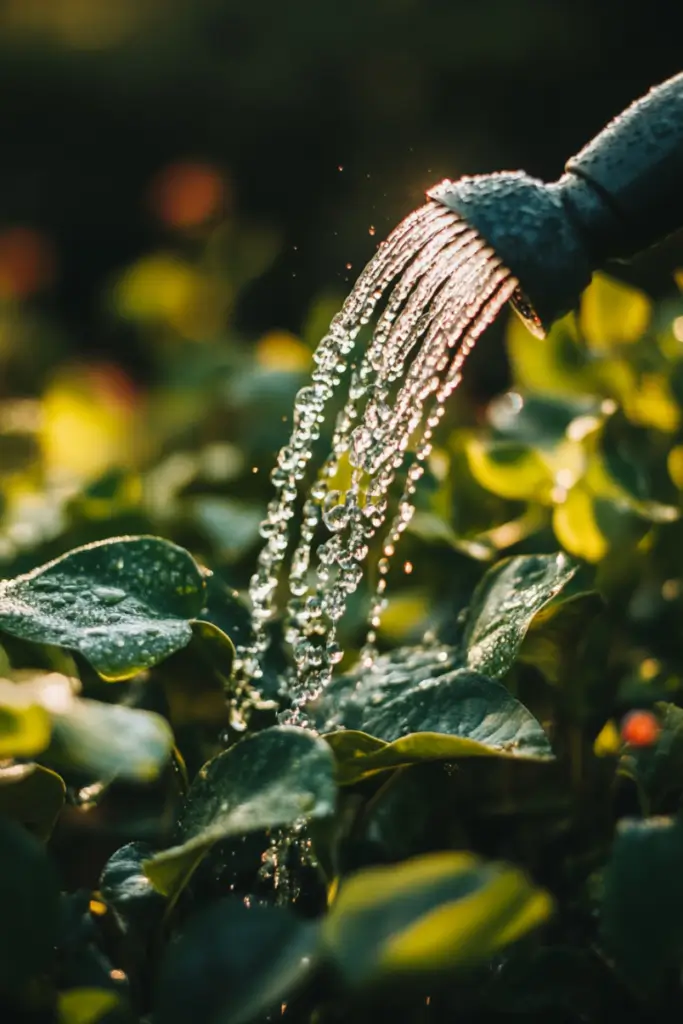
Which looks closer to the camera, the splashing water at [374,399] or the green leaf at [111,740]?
the green leaf at [111,740]

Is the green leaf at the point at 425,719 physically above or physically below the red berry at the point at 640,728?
above

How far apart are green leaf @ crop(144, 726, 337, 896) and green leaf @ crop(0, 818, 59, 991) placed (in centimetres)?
9

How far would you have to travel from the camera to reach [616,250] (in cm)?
79

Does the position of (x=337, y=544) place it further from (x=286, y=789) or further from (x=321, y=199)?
(x=321, y=199)

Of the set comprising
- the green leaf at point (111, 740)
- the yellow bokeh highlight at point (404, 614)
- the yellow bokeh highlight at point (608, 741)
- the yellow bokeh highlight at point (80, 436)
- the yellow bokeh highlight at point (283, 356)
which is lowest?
the yellow bokeh highlight at point (80, 436)

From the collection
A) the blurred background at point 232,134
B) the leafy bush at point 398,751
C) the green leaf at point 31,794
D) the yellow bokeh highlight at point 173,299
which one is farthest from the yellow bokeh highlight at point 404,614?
the yellow bokeh highlight at point 173,299

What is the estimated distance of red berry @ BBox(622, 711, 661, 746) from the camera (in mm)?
1045

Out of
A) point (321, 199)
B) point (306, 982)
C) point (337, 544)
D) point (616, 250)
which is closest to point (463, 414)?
point (337, 544)

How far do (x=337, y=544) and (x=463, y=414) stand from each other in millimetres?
1000

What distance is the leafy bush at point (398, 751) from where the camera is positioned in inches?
22.6

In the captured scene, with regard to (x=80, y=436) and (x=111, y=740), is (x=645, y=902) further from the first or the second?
(x=80, y=436)

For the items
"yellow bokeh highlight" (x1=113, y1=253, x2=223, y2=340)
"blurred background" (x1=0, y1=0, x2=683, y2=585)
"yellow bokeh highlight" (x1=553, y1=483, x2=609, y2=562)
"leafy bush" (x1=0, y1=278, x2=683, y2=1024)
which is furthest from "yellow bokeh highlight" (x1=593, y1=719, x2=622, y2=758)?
"yellow bokeh highlight" (x1=113, y1=253, x2=223, y2=340)

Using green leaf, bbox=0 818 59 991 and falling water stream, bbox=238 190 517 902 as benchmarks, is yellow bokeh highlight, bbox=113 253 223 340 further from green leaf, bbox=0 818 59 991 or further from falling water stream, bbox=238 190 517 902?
green leaf, bbox=0 818 59 991

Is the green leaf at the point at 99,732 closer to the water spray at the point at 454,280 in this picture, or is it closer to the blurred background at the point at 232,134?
the water spray at the point at 454,280
